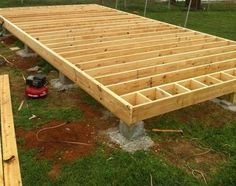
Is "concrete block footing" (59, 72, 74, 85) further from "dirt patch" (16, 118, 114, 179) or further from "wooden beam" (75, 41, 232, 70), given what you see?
"dirt patch" (16, 118, 114, 179)

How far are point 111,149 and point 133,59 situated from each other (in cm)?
238

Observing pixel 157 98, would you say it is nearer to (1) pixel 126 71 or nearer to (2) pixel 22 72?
(1) pixel 126 71

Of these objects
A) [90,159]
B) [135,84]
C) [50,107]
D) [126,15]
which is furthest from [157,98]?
[126,15]

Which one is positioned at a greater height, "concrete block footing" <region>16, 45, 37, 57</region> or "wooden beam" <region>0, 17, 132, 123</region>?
"wooden beam" <region>0, 17, 132, 123</region>

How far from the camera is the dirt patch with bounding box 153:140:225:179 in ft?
14.3

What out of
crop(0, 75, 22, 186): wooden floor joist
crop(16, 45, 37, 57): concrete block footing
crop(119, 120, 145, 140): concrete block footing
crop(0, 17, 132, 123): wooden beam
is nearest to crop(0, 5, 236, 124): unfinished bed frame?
crop(0, 17, 132, 123): wooden beam

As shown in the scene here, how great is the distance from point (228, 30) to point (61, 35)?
7.03 meters

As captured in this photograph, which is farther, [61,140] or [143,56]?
[143,56]

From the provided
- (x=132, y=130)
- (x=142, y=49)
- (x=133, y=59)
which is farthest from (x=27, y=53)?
(x=132, y=130)

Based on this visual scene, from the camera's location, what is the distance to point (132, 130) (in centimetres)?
480

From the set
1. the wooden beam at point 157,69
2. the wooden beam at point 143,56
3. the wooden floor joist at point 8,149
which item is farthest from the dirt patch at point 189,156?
the wooden beam at point 143,56

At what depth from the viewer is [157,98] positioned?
506 cm

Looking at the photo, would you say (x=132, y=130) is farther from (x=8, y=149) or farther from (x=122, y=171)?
(x=8, y=149)

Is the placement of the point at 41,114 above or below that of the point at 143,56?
below
